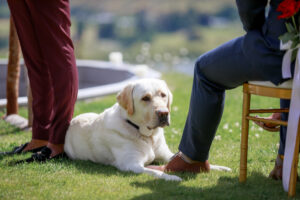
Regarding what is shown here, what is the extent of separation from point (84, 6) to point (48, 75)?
6066 centimetres

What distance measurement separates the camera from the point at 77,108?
261 inches

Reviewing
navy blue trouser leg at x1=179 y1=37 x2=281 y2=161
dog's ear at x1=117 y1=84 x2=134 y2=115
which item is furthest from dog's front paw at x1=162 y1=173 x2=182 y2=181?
dog's ear at x1=117 y1=84 x2=134 y2=115

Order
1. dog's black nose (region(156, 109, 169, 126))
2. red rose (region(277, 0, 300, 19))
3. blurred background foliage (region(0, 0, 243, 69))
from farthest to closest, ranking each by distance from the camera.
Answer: blurred background foliage (region(0, 0, 243, 69)) < dog's black nose (region(156, 109, 169, 126)) < red rose (region(277, 0, 300, 19))

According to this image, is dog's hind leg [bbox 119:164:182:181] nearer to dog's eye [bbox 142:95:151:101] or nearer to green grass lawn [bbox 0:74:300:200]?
green grass lawn [bbox 0:74:300:200]

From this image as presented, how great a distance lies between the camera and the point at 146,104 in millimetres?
3709

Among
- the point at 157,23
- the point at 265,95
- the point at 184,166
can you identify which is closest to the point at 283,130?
the point at 265,95

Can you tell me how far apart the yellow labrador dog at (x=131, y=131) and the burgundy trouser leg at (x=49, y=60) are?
28cm

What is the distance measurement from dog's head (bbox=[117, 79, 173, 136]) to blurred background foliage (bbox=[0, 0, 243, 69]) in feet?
130

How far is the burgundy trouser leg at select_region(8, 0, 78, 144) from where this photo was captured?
4004mm

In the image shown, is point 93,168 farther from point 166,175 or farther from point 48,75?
point 48,75

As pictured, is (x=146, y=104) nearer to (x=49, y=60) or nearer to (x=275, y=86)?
(x=49, y=60)

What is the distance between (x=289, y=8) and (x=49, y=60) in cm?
233

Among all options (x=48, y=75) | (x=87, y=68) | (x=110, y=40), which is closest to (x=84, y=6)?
(x=110, y=40)

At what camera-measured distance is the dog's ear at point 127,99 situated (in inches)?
147
